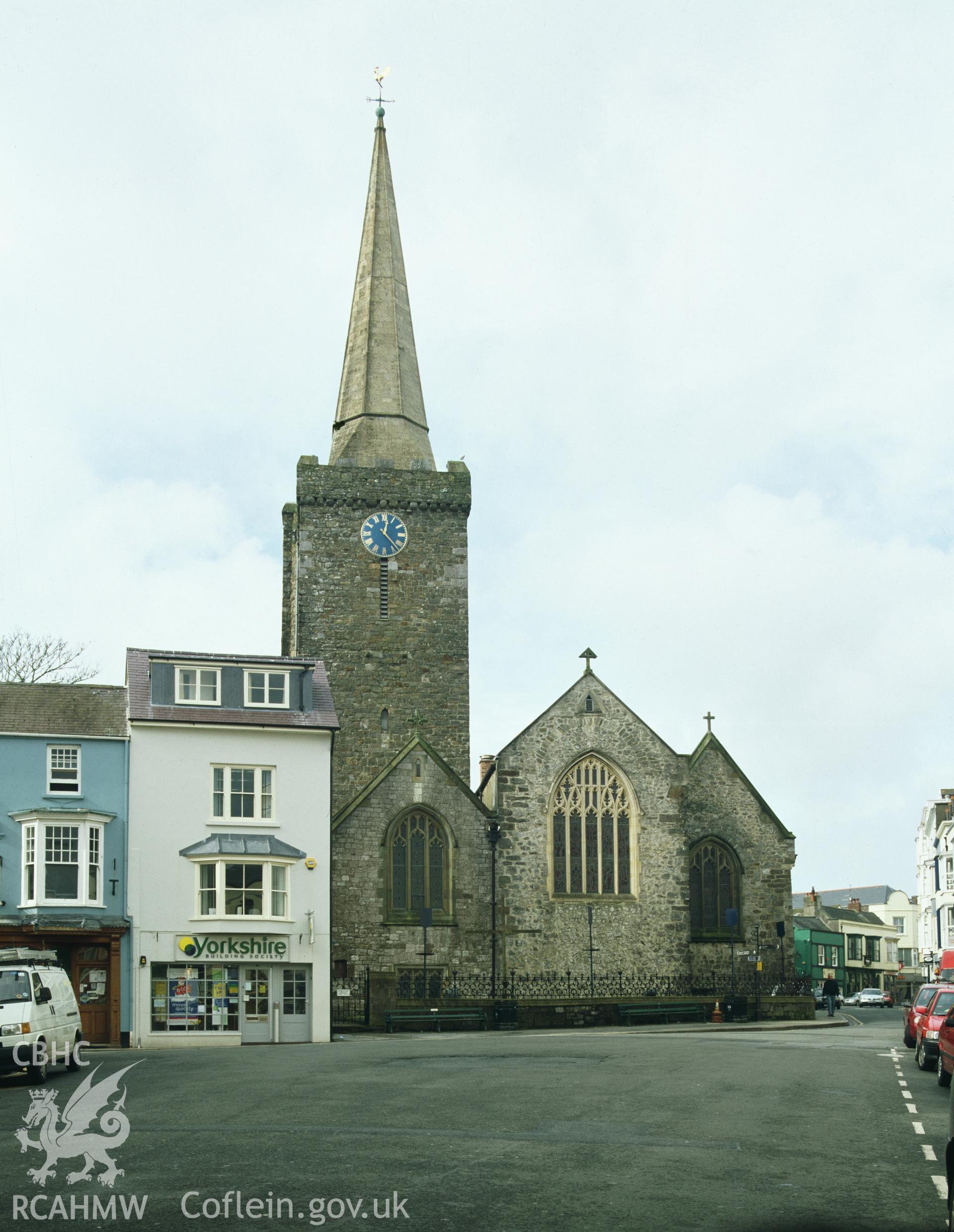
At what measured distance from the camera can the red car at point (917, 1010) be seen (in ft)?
87.5

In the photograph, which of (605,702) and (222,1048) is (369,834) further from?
(222,1048)

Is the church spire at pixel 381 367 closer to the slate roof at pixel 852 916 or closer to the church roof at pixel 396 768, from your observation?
the church roof at pixel 396 768

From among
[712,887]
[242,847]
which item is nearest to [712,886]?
[712,887]

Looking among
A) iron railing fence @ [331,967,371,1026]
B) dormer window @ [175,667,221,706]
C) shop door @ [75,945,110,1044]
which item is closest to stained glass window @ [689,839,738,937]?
iron railing fence @ [331,967,371,1026]

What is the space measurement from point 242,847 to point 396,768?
970 cm

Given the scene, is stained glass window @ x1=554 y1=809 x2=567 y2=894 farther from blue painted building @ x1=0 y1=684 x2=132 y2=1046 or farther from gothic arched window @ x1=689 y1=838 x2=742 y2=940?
blue painted building @ x1=0 y1=684 x2=132 y2=1046

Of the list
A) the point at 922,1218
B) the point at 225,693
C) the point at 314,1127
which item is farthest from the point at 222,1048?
the point at 922,1218

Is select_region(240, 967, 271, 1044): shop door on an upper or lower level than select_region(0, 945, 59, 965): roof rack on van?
lower

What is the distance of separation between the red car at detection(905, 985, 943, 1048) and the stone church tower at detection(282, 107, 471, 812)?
785 inches

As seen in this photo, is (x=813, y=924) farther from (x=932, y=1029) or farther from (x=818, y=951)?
(x=932, y=1029)

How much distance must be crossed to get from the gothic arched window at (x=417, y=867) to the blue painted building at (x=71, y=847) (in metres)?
10.9

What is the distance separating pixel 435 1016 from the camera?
38.4 metres

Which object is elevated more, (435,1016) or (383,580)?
(383,580)

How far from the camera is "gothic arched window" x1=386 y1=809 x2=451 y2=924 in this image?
44.2 metres
